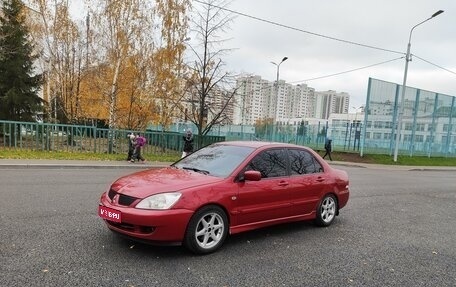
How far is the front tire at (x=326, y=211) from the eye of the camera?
22.1 feet

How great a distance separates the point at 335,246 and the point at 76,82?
86.2ft

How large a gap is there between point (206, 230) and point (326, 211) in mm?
2816

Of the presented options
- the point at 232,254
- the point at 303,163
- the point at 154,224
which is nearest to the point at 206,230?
the point at 232,254

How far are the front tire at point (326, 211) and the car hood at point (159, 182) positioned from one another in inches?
95.3

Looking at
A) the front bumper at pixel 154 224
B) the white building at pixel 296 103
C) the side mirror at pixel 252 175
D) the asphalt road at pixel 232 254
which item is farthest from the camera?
the white building at pixel 296 103

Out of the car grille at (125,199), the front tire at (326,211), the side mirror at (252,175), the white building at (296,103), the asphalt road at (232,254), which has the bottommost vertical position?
the asphalt road at (232,254)

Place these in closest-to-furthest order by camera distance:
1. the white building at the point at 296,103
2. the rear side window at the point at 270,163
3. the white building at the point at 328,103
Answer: the rear side window at the point at 270,163, the white building at the point at 296,103, the white building at the point at 328,103

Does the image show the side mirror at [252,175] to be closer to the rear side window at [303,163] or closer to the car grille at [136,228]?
the rear side window at [303,163]

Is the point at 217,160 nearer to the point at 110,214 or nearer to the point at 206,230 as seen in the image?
the point at 206,230

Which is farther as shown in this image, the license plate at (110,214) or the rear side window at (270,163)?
the rear side window at (270,163)

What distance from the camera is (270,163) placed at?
600 cm

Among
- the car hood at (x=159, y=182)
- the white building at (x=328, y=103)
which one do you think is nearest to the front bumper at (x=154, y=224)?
the car hood at (x=159, y=182)

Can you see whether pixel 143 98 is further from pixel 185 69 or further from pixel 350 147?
pixel 350 147

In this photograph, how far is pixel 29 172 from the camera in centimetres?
1222
